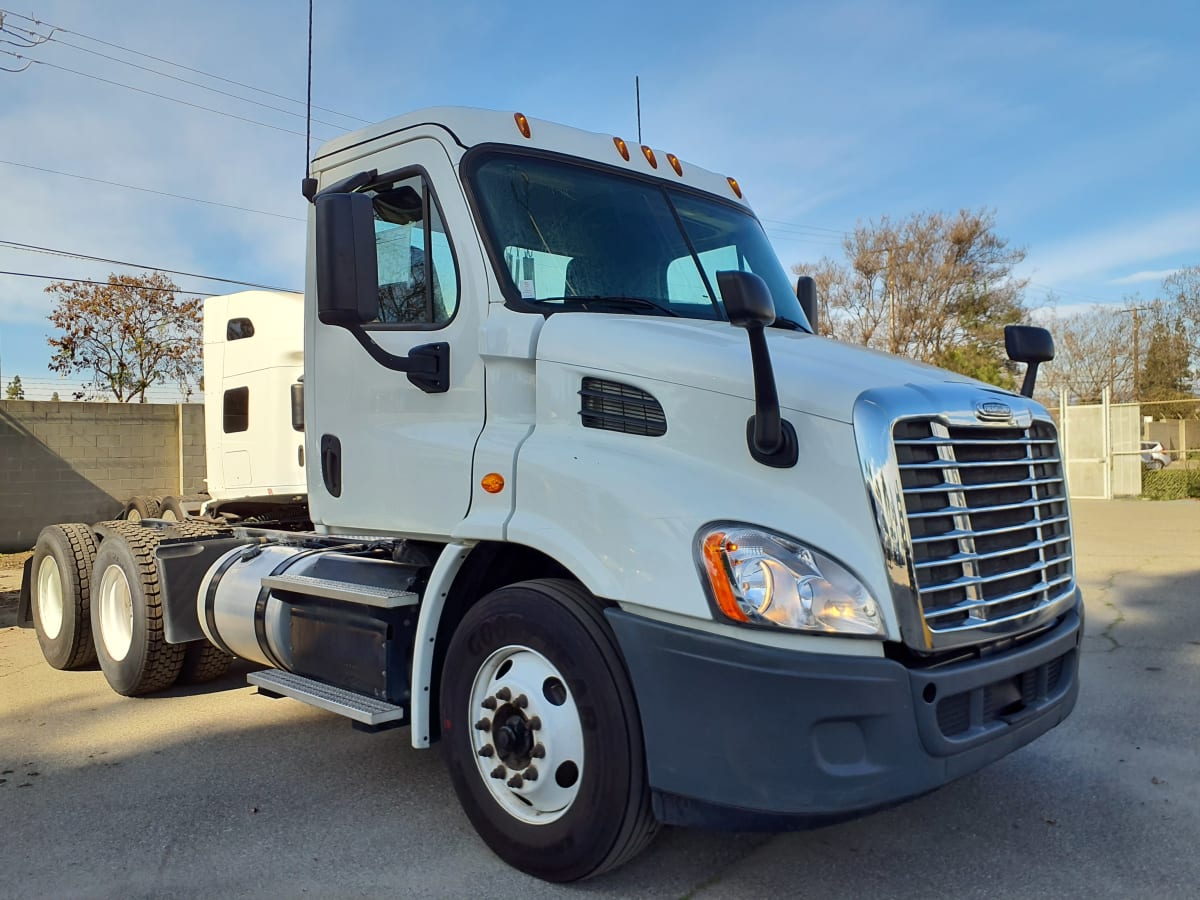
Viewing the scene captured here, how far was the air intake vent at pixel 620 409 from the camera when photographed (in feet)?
10.8

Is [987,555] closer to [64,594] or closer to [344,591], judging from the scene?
[344,591]

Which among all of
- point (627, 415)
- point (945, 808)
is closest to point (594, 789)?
point (627, 415)

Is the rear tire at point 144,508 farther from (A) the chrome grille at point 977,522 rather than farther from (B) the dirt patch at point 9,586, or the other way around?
(A) the chrome grille at point 977,522

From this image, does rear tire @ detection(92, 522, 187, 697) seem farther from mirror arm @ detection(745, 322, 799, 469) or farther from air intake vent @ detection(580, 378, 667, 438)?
mirror arm @ detection(745, 322, 799, 469)

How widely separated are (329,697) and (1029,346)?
130 inches

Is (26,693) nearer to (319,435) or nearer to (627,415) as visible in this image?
(319,435)

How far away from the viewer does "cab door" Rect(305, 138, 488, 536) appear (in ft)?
12.5

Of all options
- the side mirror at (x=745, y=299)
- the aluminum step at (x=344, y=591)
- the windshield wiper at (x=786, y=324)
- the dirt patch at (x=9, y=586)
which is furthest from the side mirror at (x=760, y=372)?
the dirt patch at (x=9, y=586)

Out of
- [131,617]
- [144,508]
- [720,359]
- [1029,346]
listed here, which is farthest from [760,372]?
[144,508]

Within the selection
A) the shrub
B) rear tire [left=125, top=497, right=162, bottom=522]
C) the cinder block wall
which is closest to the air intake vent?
rear tire [left=125, top=497, right=162, bottom=522]

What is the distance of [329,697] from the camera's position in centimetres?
411

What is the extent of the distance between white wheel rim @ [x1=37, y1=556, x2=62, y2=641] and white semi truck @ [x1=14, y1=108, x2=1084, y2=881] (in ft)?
9.70

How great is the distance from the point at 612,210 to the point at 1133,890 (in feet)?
10.4

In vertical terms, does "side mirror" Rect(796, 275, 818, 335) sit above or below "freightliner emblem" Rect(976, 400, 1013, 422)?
above
